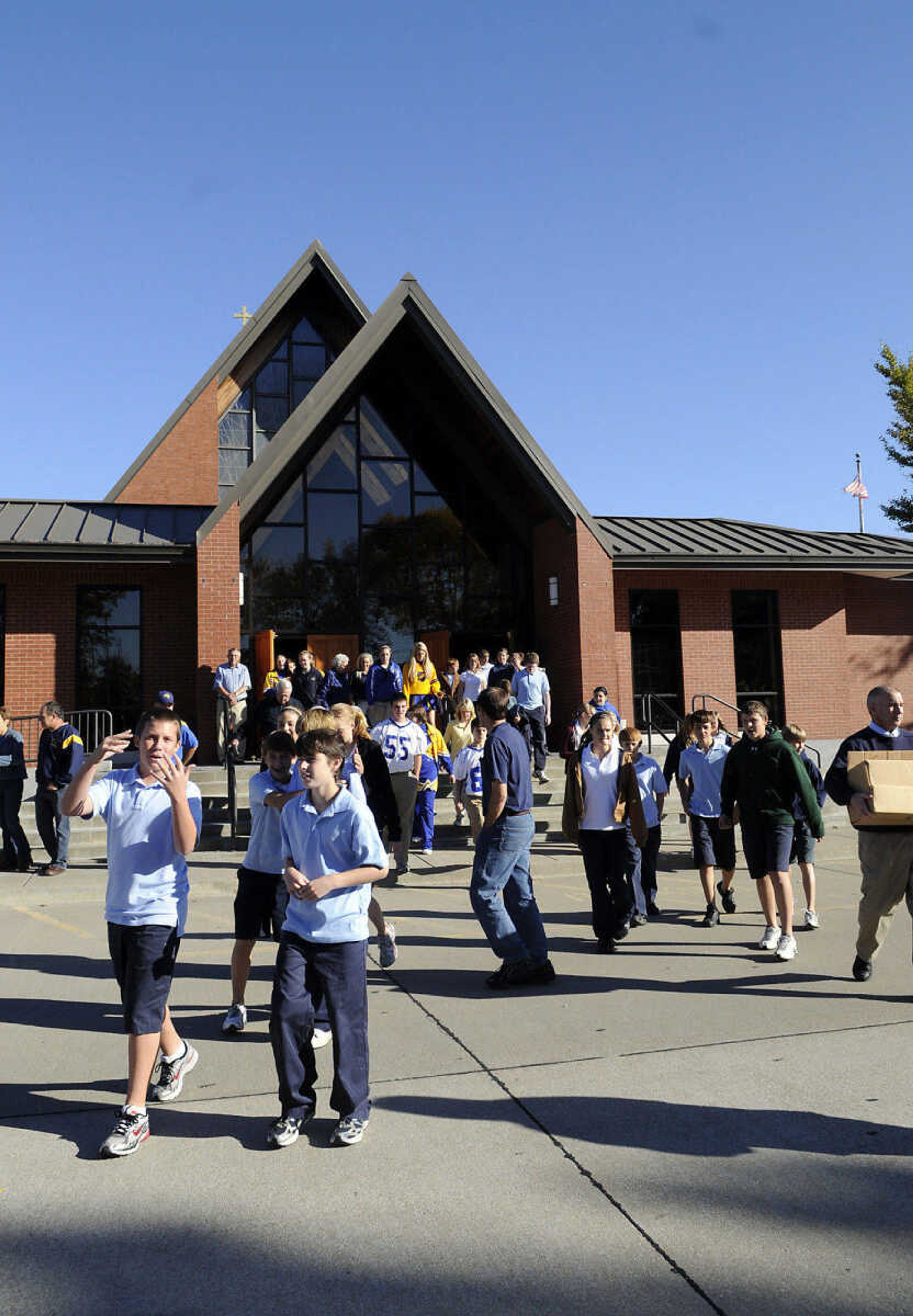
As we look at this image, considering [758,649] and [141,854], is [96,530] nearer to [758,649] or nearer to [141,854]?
[758,649]

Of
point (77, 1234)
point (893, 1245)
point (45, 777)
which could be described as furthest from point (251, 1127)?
point (45, 777)

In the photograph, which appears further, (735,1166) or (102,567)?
(102,567)

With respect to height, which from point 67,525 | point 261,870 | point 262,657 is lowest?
point 261,870

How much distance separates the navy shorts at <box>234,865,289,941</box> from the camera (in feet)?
17.3

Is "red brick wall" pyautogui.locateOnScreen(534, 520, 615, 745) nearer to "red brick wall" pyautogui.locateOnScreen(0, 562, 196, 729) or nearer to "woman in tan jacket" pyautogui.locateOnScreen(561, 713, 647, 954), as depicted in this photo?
"red brick wall" pyautogui.locateOnScreen(0, 562, 196, 729)

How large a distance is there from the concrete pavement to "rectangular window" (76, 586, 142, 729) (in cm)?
1122

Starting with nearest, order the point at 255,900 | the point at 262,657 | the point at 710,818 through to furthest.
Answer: the point at 255,900 < the point at 710,818 < the point at 262,657

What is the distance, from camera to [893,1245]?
2.96 metres

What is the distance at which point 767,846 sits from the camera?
6781mm

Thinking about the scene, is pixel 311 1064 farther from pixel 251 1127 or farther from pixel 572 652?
pixel 572 652

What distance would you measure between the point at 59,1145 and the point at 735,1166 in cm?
268

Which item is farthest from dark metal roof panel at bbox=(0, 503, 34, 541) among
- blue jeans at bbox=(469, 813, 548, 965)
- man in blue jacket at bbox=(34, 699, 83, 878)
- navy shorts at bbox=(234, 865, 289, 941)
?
blue jeans at bbox=(469, 813, 548, 965)

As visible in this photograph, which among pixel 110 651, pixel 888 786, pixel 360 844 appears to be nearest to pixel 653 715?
pixel 110 651

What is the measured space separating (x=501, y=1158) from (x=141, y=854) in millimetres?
1920
